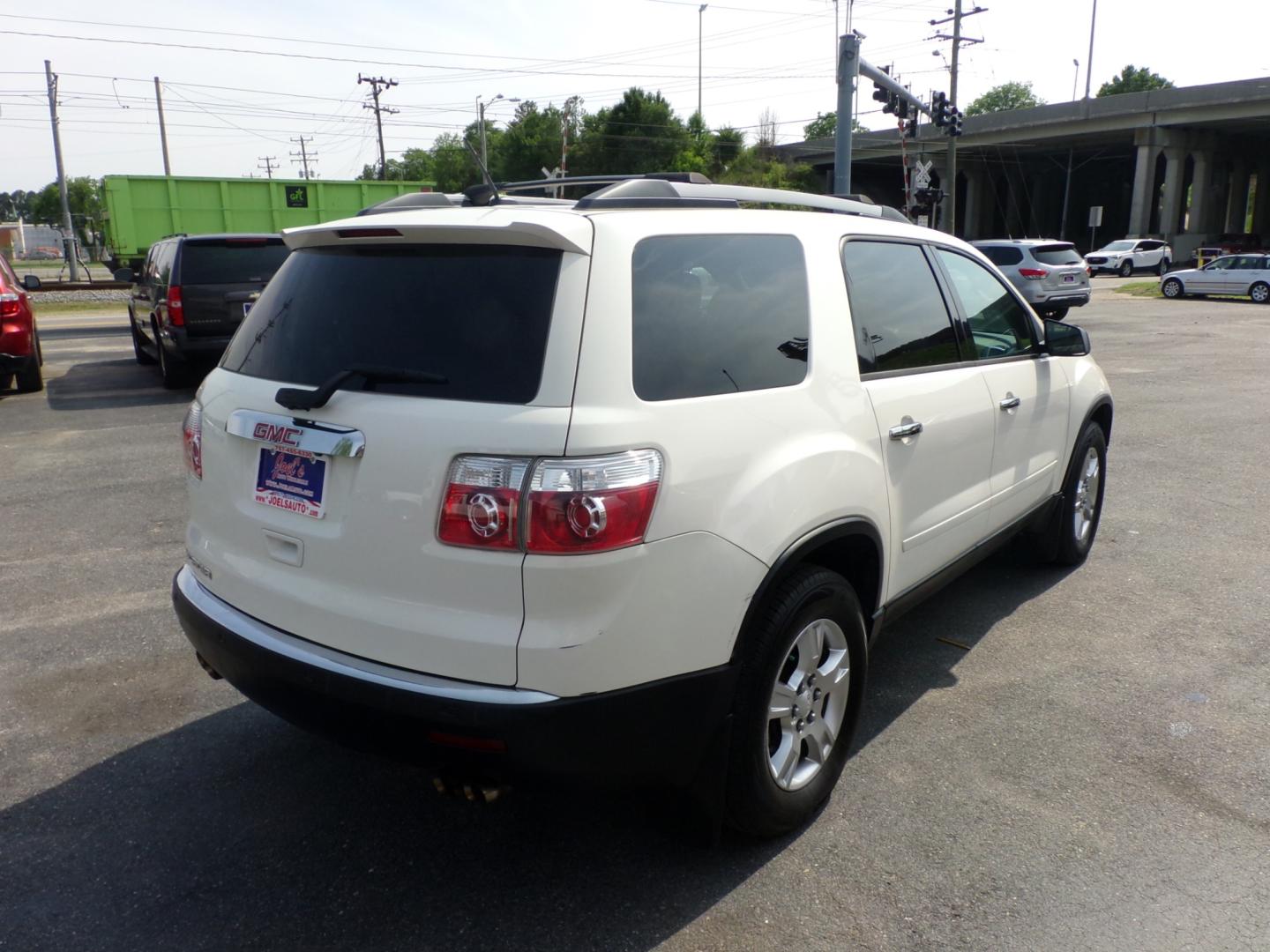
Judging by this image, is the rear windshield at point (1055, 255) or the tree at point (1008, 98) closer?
the rear windshield at point (1055, 255)

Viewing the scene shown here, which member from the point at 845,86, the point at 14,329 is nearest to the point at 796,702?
the point at 14,329

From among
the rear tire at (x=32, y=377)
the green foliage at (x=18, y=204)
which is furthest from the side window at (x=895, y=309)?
the green foliage at (x=18, y=204)

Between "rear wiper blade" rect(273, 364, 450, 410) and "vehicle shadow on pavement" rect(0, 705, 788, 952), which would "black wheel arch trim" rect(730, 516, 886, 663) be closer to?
"vehicle shadow on pavement" rect(0, 705, 788, 952)

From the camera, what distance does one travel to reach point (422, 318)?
2654 mm

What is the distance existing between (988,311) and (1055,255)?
23.2 metres

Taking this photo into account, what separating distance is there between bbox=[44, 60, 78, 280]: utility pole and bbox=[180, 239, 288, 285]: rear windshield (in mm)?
27017

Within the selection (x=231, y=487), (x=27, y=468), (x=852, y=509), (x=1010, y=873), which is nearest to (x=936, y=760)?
(x=1010, y=873)

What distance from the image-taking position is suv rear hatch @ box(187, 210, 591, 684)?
7.86ft

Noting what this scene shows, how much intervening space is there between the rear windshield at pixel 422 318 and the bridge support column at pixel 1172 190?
60678mm

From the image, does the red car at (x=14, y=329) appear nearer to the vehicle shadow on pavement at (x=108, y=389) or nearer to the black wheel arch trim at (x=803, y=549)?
the vehicle shadow on pavement at (x=108, y=389)

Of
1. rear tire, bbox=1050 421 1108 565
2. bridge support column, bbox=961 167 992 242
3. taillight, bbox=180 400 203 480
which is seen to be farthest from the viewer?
bridge support column, bbox=961 167 992 242

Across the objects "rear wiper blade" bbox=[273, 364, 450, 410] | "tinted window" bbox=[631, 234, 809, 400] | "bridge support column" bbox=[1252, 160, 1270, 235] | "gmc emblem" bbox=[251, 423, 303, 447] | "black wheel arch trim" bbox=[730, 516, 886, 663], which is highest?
"bridge support column" bbox=[1252, 160, 1270, 235]

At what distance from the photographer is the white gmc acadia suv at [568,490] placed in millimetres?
2369

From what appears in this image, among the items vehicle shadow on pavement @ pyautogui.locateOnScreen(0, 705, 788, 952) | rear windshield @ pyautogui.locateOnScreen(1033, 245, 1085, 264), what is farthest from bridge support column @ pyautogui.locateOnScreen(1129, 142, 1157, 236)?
vehicle shadow on pavement @ pyautogui.locateOnScreen(0, 705, 788, 952)
